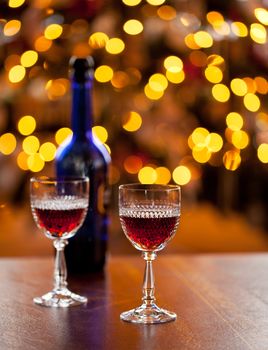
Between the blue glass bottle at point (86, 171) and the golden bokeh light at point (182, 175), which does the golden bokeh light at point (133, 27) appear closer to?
the golden bokeh light at point (182, 175)

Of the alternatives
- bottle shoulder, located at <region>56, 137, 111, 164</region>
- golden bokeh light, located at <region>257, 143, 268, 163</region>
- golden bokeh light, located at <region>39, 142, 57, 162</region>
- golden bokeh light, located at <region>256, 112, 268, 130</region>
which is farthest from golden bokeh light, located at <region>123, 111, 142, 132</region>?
bottle shoulder, located at <region>56, 137, 111, 164</region>

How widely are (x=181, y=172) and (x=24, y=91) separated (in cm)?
82

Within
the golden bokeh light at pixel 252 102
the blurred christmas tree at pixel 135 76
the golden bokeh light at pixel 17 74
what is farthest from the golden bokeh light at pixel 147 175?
the golden bokeh light at pixel 17 74

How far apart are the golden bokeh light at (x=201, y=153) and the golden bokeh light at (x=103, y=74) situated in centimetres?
67

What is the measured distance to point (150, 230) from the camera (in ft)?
3.59

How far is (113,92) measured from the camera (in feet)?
10.5

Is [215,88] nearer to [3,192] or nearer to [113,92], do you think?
[113,92]

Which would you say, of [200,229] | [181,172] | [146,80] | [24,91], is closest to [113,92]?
[146,80]

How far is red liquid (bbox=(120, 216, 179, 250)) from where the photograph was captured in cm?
110

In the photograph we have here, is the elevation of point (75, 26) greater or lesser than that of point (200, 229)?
greater

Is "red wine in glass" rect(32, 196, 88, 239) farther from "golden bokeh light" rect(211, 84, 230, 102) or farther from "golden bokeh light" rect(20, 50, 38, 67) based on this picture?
"golden bokeh light" rect(211, 84, 230, 102)

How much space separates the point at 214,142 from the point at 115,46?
720 mm

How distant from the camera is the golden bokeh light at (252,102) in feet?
11.7

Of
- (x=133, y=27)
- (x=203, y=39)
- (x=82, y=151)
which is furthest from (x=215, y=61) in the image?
(x=82, y=151)
